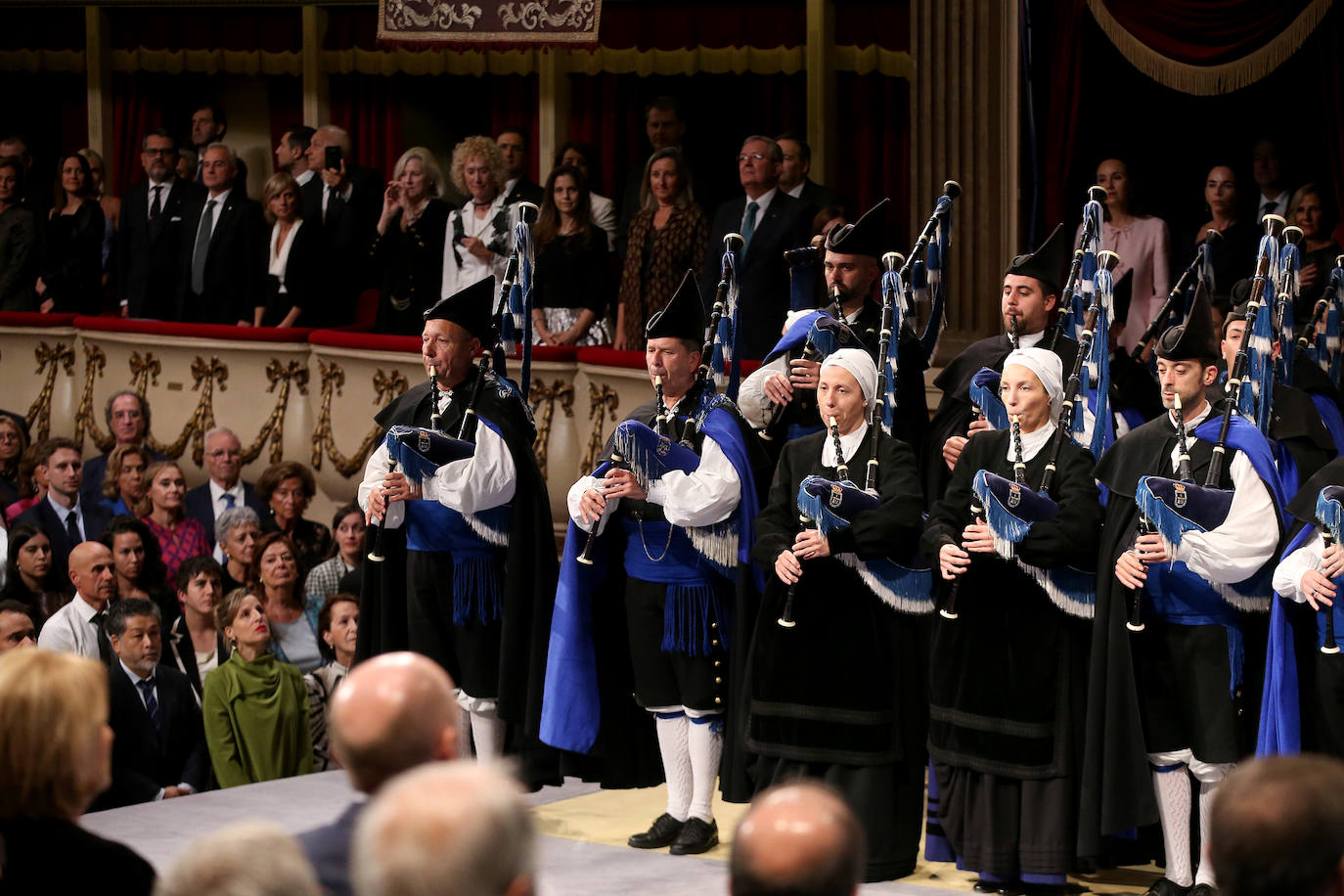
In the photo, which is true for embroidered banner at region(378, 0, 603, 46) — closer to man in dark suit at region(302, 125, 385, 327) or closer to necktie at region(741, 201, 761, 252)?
man in dark suit at region(302, 125, 385, 327)

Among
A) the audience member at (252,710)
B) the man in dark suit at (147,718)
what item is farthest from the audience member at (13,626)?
the audience member at (252,710)

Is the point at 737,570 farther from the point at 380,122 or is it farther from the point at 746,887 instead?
the point at 380,122

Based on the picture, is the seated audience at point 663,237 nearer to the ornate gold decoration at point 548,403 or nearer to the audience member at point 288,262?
the ornate gold decoration at point 548,403

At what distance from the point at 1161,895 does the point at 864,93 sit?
6917mm

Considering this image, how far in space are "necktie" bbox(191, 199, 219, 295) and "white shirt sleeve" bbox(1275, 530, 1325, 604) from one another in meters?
7.19

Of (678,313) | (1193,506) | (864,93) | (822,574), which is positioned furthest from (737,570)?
(864,93)

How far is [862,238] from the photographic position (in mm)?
6883

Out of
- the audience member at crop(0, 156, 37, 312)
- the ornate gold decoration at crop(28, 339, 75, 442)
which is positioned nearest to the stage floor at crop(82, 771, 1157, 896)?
the ornate gold decoration at crop(28, 339, 75, 442)

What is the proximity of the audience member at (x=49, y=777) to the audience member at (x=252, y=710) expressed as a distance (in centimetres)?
435

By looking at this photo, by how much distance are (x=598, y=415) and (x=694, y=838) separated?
3.64 metres

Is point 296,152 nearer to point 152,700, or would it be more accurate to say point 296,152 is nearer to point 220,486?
point 220,486

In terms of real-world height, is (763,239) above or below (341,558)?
above

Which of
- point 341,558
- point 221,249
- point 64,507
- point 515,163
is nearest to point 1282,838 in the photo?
point 341,558

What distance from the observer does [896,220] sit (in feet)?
38.4
